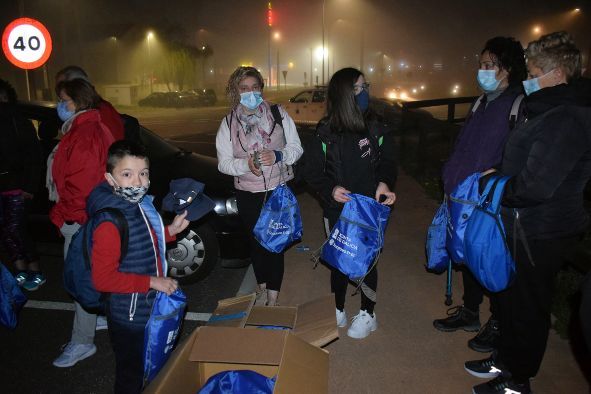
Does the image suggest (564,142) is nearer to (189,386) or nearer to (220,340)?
(220,340)

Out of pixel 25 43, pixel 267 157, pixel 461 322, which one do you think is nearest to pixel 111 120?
pixel 267 157

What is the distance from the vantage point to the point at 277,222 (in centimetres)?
347

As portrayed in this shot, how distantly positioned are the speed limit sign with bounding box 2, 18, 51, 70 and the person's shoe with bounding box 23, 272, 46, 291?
3063 mm

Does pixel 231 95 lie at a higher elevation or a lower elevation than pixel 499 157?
higher

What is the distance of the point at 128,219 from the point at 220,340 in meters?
0.82

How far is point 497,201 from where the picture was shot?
2521 mm

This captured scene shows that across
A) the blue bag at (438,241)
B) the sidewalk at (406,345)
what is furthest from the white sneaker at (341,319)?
the blue bag at (438,241)

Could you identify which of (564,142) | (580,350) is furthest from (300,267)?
(564,142)

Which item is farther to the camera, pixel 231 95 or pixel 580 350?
pixel 231 95

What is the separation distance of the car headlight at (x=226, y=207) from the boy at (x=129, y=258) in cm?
190

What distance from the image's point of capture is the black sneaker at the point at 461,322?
3.62 meters

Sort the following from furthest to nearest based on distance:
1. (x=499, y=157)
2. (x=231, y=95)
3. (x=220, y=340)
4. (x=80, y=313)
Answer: (x=231, y=95)
(x=80, y=313)
(x=499, y=157)
(x=220, y=340)

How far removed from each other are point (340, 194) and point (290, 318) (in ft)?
3.06

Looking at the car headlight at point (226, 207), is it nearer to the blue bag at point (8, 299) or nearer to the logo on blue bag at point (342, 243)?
the logo on blue bag at point (342, 243)
